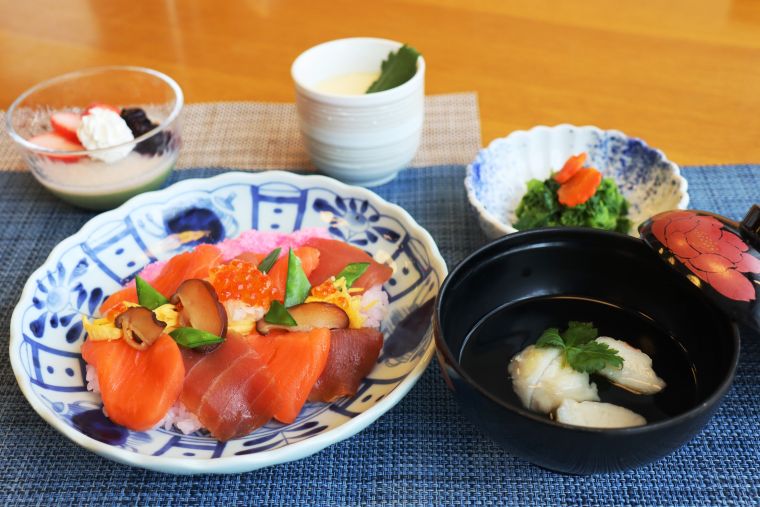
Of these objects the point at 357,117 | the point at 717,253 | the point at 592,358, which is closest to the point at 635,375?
the point at 592,358

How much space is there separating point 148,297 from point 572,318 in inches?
29.9

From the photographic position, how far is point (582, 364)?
3.31 ft

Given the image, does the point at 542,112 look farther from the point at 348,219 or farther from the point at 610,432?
the point at 610,432

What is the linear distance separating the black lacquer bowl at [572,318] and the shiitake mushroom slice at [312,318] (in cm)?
20

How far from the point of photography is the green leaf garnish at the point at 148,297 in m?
1.17

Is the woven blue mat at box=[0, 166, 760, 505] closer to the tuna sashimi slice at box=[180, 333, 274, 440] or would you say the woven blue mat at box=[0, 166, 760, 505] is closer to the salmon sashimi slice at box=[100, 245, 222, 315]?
the tuna sashimi slice at box=[180, 333, 274, 440]

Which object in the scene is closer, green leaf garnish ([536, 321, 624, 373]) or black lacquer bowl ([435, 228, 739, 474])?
black lacquer bowl ([435, 228, 739, 474])

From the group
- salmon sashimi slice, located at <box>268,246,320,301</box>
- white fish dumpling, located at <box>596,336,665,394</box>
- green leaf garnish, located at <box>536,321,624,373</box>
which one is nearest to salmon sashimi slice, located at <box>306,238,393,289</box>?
salmon sashimi slice, located at <box>268,246,320,301</box>

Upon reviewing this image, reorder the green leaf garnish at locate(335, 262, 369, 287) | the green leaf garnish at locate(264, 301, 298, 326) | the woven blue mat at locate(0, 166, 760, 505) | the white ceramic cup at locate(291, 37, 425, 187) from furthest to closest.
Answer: the white ceramic cup at locate(291, 37, 425, 187)
the green leaf garnish at locate(335, 262, 369, 287)
the green leaf garnish at locate(264, 301, 298, 326)
the woven blue mat at locate(0, 166, 760, 505)

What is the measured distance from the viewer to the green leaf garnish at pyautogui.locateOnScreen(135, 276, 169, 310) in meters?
1.17

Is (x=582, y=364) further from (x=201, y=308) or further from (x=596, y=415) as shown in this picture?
(x=201, y=308)

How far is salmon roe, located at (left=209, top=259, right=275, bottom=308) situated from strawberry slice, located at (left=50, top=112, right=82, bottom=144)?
77 centimetres

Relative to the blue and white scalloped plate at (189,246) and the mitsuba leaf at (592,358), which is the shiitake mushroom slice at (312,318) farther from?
the mitsuba leaf at (592,358)

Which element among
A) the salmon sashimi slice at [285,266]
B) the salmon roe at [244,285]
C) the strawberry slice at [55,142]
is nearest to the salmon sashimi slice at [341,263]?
the salmon sashimi slice at [285,266]
